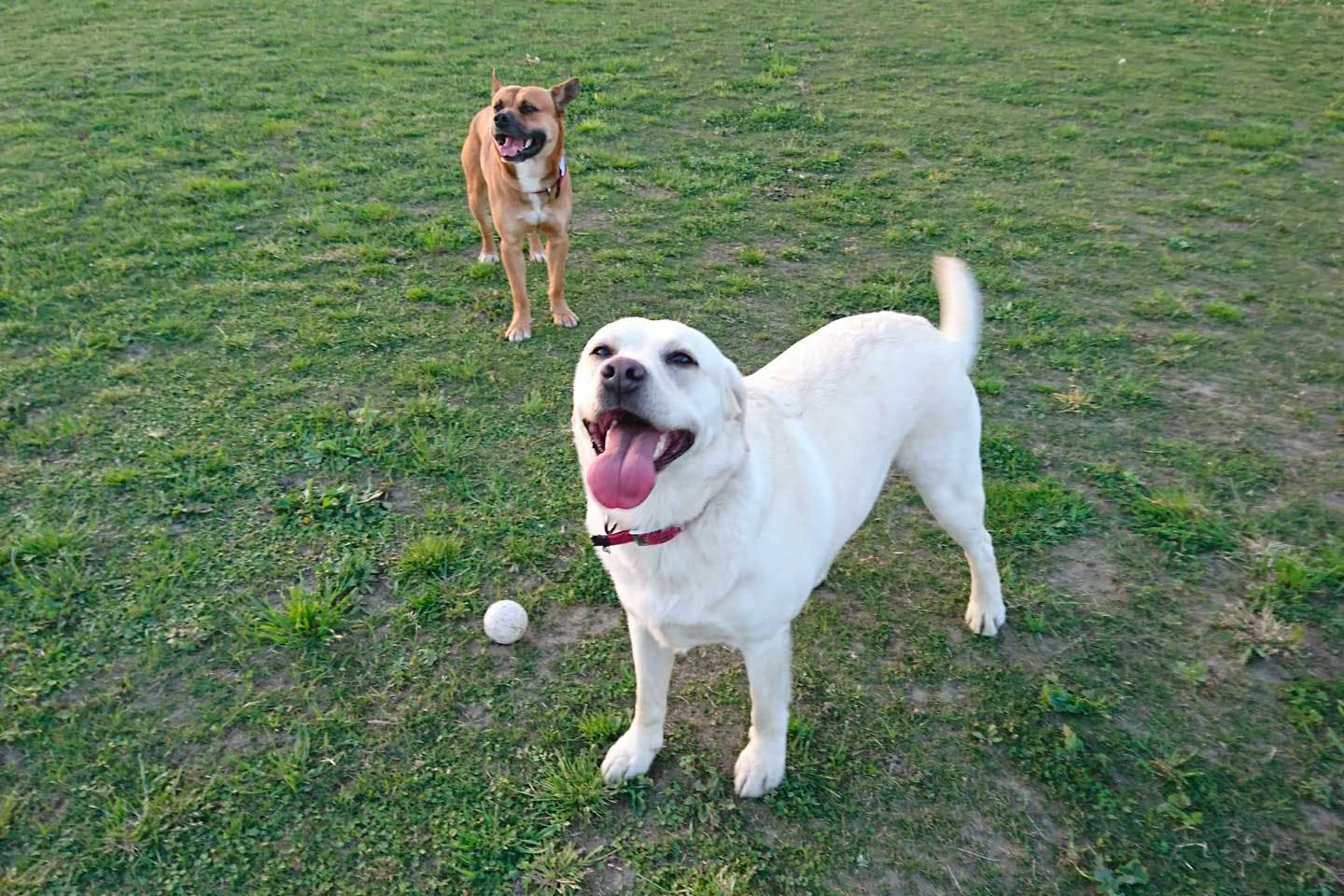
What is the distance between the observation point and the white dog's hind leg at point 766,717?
2340 mm

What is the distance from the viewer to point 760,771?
2.52 metres

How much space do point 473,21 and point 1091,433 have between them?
11.1m

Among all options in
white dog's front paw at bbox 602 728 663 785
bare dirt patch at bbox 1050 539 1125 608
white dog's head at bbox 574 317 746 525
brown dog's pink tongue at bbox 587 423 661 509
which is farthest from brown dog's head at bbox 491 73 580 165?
bare dirt patch at bbox 1050 539 1125 608

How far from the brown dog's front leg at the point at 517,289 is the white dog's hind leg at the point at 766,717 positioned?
3134mm

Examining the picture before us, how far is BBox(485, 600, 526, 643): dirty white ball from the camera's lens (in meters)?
2.98

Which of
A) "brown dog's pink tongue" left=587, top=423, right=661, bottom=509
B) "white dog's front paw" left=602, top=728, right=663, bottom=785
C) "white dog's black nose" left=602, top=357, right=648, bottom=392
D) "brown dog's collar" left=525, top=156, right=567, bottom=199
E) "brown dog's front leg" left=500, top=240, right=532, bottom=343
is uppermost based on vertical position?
"white dog's black nose" left=602, top=357, right=648, bottom=392

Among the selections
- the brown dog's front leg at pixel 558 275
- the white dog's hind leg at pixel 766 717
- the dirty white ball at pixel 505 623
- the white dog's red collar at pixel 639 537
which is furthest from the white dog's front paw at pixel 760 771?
the brown dog's front leg at pixel 558 275

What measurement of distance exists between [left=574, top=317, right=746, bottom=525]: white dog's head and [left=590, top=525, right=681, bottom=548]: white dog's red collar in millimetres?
27

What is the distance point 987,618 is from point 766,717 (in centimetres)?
117

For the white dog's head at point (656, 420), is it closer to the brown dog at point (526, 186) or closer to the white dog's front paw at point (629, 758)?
the white dog's front paw at point (629, 758)

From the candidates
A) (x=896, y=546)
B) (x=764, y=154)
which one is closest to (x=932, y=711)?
(x=896, y=546)

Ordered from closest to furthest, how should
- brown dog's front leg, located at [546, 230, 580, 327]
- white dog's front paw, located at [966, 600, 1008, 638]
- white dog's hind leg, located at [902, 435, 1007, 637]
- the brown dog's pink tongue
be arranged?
the brown dog's pink tongue → white dog's hind leg, located at [902, 435, 1007, 637] → white dog's front paw, located at [966, 600, 1008, 638] → brown dog's front leg, located at [546, 230, 580, 327]

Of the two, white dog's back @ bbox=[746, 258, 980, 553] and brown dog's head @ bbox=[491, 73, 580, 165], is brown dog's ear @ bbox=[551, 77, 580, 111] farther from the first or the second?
white dog's back @ bbox=[746, 258, 980, 553]

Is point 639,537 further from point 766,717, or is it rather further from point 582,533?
point 582,533
